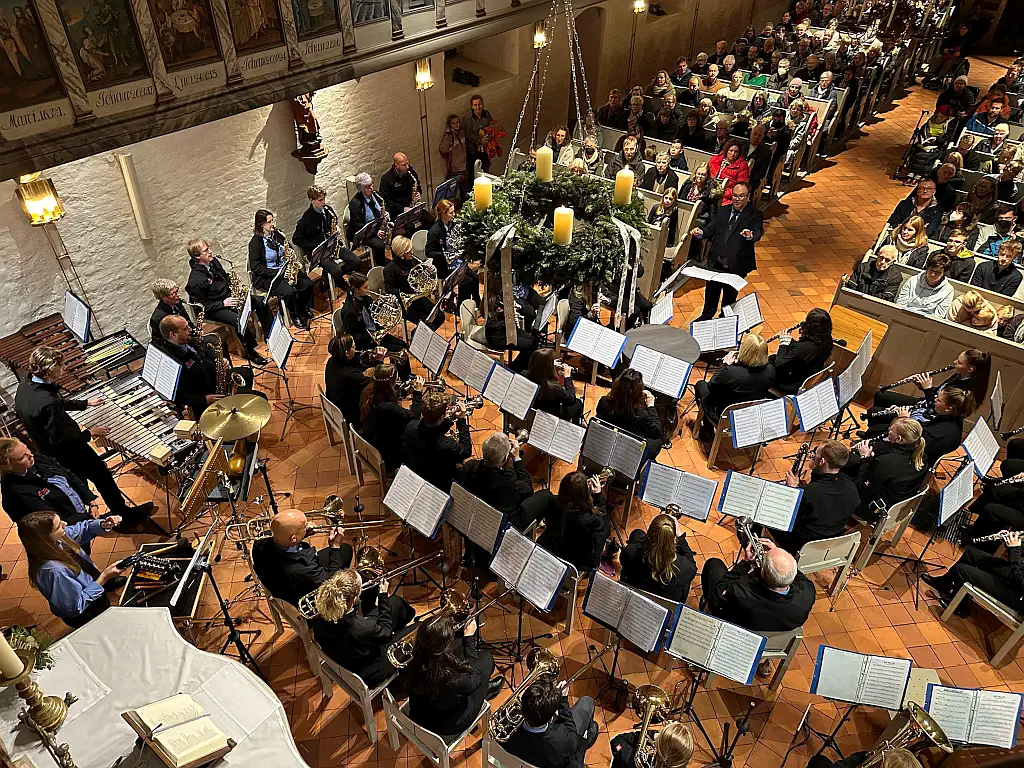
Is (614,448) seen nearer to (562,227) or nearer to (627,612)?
(627,612)

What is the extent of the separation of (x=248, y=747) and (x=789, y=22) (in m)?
19.3

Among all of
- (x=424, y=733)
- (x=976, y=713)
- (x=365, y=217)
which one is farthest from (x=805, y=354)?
(x=365, y=217)

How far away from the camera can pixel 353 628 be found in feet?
15.3

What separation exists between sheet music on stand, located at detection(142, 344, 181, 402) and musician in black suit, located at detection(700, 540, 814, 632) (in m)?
5.29

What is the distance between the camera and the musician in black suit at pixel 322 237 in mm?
9523

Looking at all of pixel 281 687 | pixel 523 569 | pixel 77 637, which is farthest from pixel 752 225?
pixel 77 637

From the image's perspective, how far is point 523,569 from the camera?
5.20 m

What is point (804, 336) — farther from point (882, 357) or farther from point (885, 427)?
point (882, 357)

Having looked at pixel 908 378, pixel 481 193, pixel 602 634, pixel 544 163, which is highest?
pixel 544 163

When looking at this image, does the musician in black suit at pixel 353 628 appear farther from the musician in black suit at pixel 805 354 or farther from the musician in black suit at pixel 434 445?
A: the musician in black suit at pixel 805 354

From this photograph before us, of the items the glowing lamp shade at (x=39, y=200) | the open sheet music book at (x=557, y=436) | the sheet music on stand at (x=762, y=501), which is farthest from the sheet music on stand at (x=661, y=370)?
the glowing lamp shade at (x=39, y=200)

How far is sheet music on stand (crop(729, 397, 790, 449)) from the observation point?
6.50m

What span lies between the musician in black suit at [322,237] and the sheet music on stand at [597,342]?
12.2ft

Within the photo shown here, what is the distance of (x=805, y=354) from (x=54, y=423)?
716 cm
